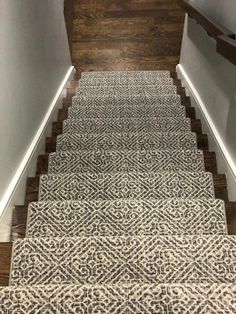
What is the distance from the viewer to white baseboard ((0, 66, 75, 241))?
1.51 meters

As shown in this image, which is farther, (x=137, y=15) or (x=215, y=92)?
(x=137, y=15)

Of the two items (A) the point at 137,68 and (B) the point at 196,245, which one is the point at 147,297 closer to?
(B) the point at 196,245

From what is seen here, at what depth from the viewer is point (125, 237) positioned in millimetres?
1247

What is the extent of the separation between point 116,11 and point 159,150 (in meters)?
3.47

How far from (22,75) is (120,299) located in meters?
1.41

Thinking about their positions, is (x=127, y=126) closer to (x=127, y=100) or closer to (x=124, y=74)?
(x=127, y=100)

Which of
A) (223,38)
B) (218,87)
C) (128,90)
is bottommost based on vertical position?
(128,90)

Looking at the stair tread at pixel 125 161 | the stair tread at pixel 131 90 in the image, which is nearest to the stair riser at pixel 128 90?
the stair tread at pixel 131 90

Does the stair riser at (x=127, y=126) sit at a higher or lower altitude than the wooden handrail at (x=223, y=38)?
lower

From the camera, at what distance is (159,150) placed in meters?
2.04

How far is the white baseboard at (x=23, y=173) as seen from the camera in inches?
59.4

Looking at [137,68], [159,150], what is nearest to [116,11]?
[137,68]

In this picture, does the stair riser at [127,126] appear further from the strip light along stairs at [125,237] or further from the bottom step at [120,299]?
the bottom step at [120,299]

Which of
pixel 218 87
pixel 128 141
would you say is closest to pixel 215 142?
pixel 218 87
